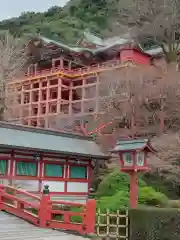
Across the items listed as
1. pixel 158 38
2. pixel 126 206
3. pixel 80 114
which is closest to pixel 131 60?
pixel 158 38

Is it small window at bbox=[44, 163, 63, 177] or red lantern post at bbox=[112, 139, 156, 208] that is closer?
red lantern post at bbox=[112, 139, 156, 208]

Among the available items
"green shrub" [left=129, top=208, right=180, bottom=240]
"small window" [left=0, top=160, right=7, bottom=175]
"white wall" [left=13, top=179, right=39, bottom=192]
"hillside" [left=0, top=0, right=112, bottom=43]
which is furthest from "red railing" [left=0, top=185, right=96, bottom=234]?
"hillside" [left=0, top=0, right=112, bottom=43]

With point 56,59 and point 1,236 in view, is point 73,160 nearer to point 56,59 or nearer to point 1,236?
point 1,236

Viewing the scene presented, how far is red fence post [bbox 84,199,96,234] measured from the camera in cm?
1340

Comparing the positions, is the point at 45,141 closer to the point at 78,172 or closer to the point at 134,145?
the point at 78,172

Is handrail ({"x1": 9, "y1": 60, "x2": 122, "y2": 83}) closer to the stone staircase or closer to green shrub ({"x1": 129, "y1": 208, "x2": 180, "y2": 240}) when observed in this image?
green shrub ({"x1": 129, "y1": 208, "x2": 180, "y2": 240})

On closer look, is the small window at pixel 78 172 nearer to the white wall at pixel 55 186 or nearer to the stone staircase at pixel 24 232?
the white wall at pixel 55 186

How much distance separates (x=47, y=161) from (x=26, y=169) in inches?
49.7

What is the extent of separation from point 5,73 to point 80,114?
780cm

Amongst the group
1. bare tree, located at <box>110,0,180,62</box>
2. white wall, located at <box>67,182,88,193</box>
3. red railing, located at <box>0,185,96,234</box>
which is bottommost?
red railing, located at <box>0,185,96,234</box>

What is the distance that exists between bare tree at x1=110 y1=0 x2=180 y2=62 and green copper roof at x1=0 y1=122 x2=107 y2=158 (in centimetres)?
1241

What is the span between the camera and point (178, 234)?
13898mm

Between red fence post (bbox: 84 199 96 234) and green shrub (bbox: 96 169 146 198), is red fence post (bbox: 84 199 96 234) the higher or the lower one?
the lower one

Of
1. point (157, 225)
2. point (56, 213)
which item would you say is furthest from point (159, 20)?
point (56, 213)
